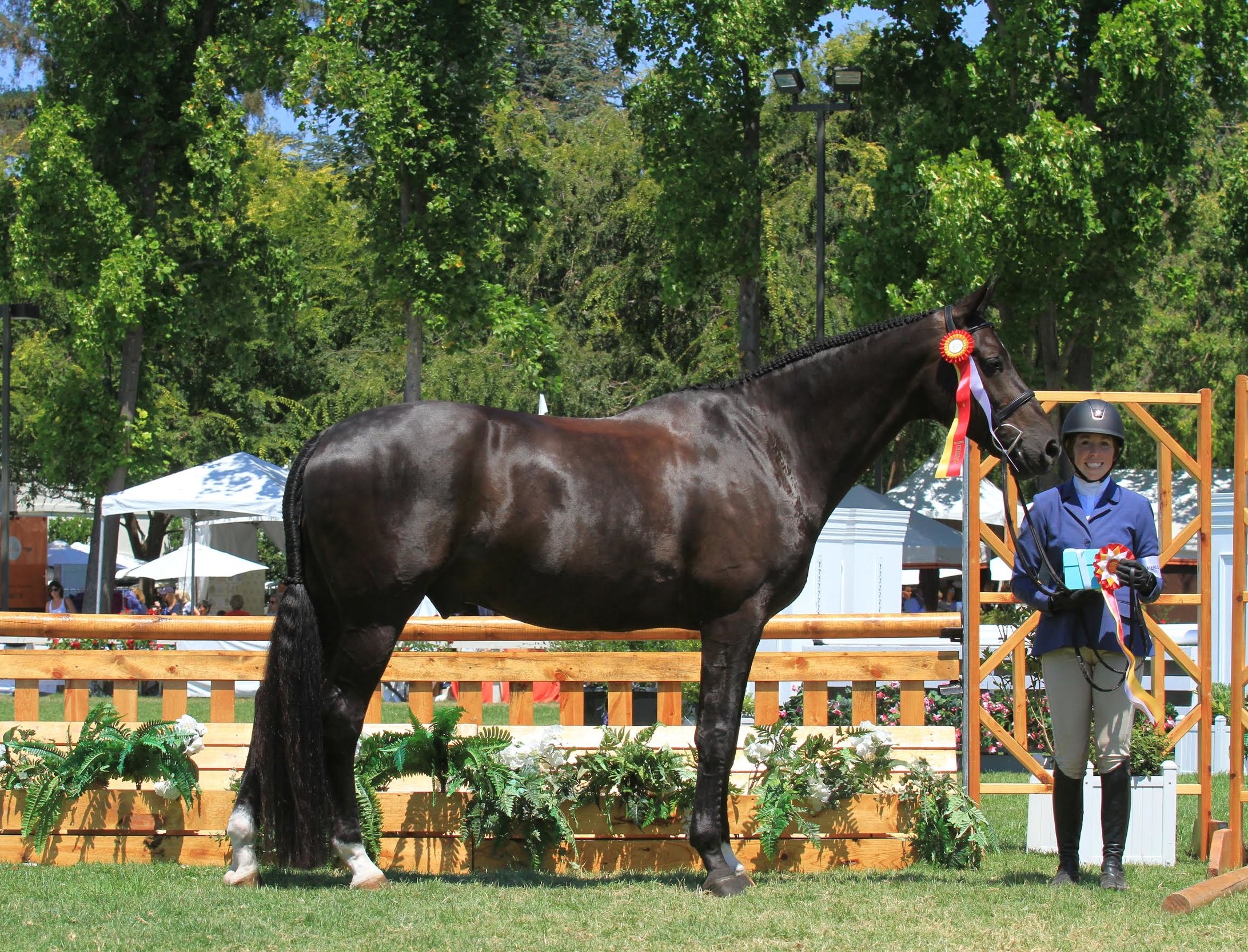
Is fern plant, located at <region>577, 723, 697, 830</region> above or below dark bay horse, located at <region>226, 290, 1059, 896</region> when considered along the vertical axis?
below

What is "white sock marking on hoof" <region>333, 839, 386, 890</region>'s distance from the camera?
5.52 metres

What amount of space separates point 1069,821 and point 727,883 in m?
1.71

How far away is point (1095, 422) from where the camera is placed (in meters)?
5.88

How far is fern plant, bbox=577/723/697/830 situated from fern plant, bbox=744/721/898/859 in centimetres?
38

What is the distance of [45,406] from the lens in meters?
20.1

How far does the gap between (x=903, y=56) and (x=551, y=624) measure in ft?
53.5

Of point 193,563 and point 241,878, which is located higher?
point 193,563

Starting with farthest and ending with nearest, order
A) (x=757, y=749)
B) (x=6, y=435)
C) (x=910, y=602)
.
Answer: (x=6, y=435) → (x=910, y=602) → (x=757, y=749)

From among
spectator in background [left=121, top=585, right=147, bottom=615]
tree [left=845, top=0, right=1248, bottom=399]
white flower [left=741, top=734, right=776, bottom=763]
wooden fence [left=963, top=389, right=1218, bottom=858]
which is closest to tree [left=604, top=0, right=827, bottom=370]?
tree [left=845, top=0, right=1248, bottom=399]

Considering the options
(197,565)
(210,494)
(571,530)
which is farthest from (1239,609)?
(197,565)

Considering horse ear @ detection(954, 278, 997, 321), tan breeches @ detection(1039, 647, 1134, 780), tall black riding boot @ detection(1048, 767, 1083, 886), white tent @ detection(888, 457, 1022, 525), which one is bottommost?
tall black riding boot @ detection(1048, 767, 1083, 886)

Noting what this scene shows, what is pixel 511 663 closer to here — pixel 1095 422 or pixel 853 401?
pixel 853 401

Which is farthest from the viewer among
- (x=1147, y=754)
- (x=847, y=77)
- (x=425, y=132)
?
(x=847, y=77)

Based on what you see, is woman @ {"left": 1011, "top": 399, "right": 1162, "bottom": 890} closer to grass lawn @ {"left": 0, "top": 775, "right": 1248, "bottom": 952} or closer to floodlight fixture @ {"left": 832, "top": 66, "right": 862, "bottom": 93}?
grass lawn @ {"left": 0, "top": 775, "right": 1248, "bottom": 952}
